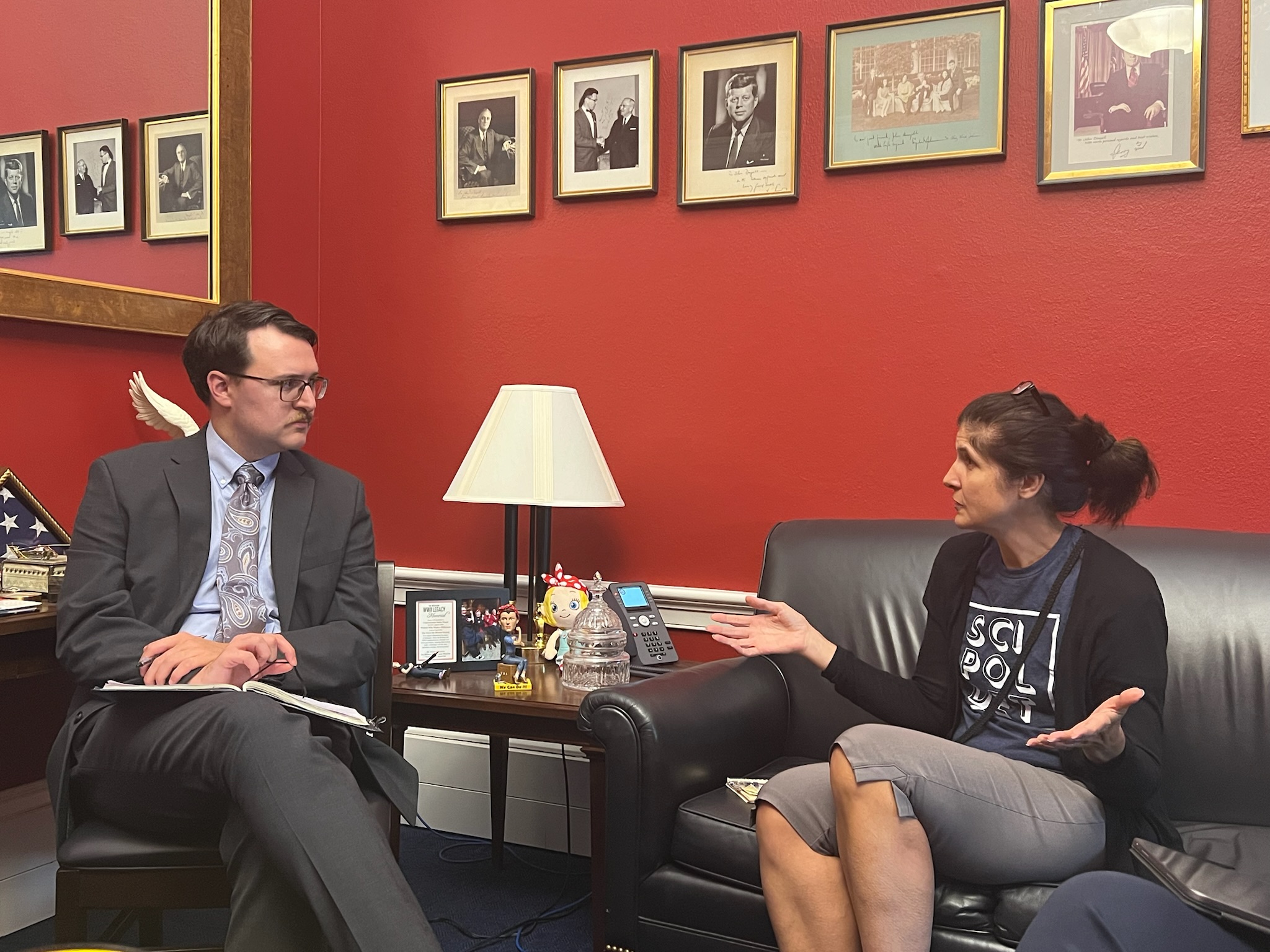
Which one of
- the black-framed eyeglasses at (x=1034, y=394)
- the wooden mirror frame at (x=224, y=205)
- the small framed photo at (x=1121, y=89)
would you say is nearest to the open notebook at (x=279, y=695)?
the wooden mirror frame at (x=224, y=205)

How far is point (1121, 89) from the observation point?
2.60 meters

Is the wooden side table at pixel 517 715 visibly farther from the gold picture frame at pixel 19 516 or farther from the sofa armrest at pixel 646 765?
the gold picture frame at pixel 19 516

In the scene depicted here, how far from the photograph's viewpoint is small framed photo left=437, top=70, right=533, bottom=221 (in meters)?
3.23

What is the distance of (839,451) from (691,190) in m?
0.80

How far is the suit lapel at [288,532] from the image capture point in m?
2.30

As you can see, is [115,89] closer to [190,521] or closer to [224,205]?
[224,205]

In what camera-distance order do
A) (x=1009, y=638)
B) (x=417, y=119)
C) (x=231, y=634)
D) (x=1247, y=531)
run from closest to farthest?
(x=1009, y=638) → (x=231, y=634) → (x=1247, y=531) → (x=417, y=119)

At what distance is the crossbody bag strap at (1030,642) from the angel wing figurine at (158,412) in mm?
1984

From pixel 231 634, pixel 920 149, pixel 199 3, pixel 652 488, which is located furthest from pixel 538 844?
pixel 199 3

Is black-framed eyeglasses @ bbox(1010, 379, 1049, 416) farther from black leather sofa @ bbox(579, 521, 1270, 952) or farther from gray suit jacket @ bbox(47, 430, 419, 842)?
gray suit jacket @ bbox(47, 430, 419, 842)

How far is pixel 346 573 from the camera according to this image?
7.85 feet

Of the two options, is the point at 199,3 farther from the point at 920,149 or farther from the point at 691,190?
the point at 920,149

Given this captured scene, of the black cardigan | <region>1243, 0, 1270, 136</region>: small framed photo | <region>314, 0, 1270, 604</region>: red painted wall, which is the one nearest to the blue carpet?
<region>314, 0, 1270, 604</region>: red painted wall

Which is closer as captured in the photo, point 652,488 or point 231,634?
point 231,634
